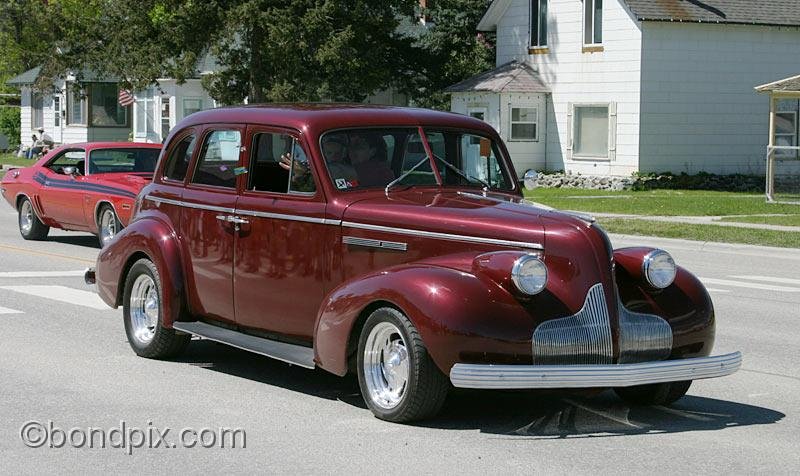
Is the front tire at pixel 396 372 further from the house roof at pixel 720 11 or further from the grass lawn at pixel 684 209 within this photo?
the house roof at pixel 720 11

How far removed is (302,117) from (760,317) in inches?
233

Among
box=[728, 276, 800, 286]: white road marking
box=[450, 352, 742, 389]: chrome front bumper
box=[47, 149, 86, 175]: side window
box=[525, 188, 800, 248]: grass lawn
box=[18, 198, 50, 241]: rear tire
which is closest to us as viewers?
box=[450, 352, 742, 389]: chrome front bumper

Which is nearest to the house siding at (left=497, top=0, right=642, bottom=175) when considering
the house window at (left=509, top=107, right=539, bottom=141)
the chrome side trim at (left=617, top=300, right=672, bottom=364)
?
the house window at (left=509, top=107, right=539, bottom=141)

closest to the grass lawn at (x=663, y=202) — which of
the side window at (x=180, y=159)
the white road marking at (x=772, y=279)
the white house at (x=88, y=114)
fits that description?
the white road marking at (x=772, y=279)

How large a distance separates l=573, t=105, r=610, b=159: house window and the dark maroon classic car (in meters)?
28.0

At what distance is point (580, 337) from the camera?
287 inches

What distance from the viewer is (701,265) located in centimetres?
1803

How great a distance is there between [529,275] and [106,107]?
5867cm

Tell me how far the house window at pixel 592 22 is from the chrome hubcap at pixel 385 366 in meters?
30.2

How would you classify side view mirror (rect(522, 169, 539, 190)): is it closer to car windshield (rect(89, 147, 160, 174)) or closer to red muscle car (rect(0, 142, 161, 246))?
red muscle car (rect(0, 142, 161, 246))

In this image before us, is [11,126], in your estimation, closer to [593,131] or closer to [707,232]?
[593,131]

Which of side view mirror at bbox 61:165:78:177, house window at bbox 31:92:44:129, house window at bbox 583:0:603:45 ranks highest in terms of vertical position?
house window at bbox 583:0:603:45

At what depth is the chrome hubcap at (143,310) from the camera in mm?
9852

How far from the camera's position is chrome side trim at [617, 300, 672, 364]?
24.5ft
